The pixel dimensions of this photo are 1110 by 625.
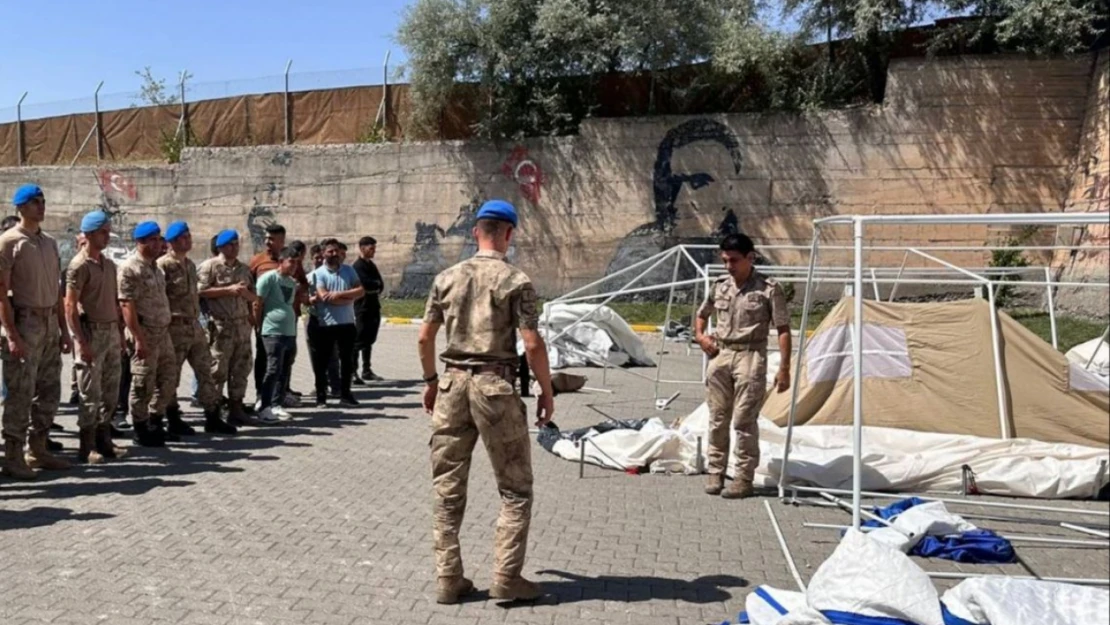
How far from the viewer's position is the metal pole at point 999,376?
782cm

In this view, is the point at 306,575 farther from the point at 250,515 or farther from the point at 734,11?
the point at 734,11

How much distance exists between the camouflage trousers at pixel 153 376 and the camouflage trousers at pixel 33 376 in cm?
72

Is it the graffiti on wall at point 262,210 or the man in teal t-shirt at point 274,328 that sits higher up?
the graffiti on wall at point 262,210

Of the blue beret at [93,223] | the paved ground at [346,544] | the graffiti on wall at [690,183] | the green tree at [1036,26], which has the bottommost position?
the paved ground at [346,544]

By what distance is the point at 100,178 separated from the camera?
2697 cm

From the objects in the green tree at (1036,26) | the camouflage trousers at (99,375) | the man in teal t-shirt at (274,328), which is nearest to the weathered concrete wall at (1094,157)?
the green tree at (1036,26)

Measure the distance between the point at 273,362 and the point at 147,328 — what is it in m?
1.97

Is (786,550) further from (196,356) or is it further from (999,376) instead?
(196,356)

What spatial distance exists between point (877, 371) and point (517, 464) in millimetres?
4853

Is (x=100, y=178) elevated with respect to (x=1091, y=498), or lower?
elevated

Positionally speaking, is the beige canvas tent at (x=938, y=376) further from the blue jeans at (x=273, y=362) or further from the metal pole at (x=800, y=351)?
the blue jeans at (x=273, y=362)

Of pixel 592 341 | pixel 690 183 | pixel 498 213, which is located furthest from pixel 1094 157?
pixel 498 213

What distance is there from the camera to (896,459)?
23.9 ft

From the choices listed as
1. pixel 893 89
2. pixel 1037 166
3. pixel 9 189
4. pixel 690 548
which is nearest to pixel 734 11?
pixel 893 89
